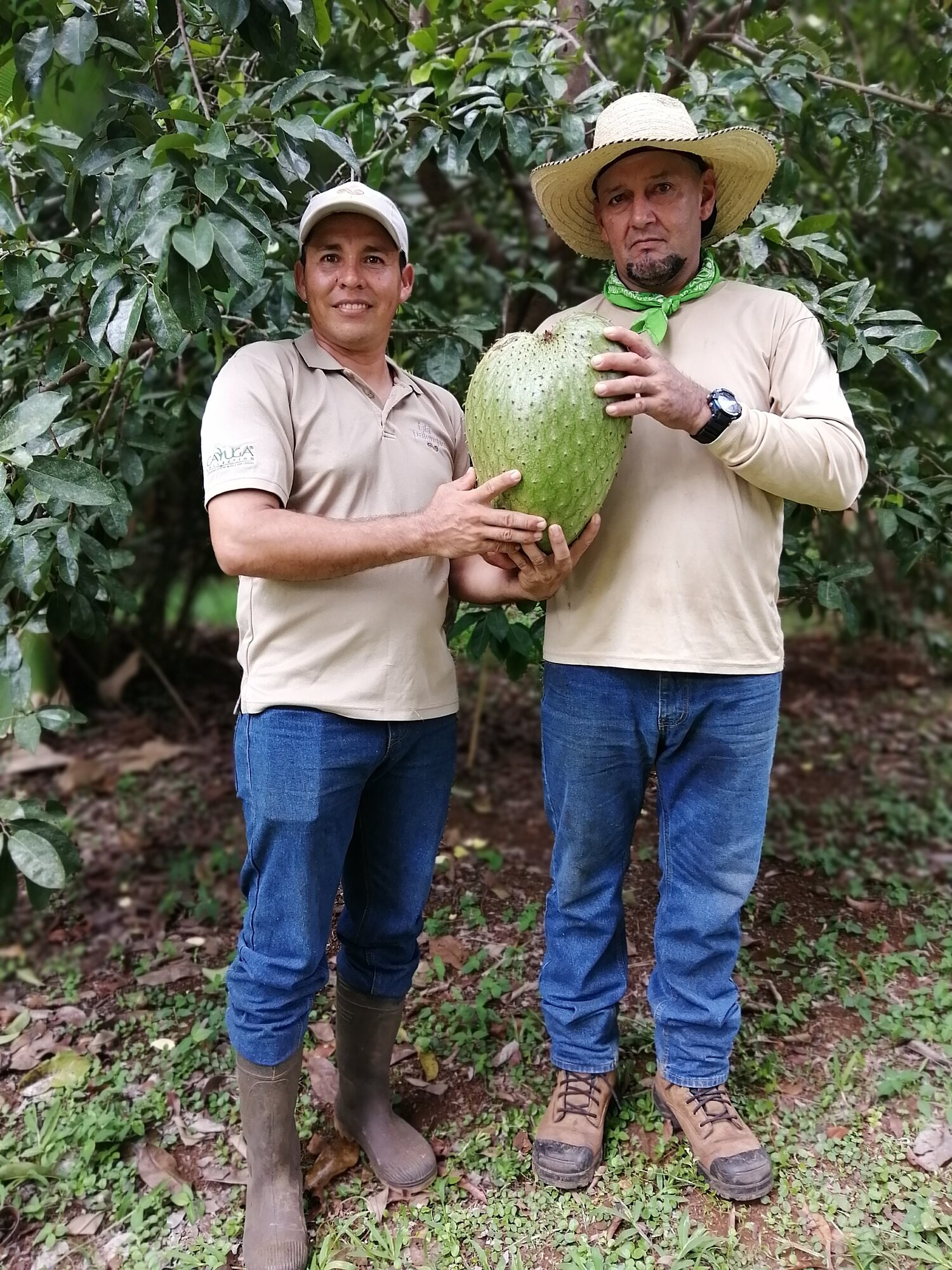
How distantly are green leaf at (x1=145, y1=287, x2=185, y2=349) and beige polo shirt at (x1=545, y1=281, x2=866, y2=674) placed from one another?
71 cm

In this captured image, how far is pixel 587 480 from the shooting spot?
1.80 m

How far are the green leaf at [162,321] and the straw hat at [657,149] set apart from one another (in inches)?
32.0

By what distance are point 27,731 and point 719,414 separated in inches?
74.0

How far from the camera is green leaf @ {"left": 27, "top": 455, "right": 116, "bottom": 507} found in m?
1.96

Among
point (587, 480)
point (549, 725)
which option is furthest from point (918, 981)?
point (587, 480)

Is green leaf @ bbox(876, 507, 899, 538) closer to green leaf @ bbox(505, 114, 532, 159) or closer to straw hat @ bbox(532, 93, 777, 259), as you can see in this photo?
straw hat @ bbox(532, 93, 777, 259)

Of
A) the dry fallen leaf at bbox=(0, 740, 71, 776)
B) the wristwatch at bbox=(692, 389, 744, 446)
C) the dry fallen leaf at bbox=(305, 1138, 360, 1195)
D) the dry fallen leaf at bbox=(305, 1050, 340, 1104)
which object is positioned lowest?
the dry fallen leaf at bbox=(0, 740, 71, 776)

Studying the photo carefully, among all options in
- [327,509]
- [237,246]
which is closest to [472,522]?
[327,509]

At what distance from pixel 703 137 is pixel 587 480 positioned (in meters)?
0.73

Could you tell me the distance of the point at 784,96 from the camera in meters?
2.58

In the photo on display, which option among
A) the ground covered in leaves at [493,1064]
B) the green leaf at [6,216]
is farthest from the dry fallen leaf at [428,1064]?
the green leaf at [6,216]

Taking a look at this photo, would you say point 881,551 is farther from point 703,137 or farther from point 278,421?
point 278,421

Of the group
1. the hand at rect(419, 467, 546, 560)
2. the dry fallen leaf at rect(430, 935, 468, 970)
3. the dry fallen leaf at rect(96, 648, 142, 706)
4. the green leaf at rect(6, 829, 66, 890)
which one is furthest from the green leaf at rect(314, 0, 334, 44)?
the dry fallen leaf at rect(96, 648, 142, 706)

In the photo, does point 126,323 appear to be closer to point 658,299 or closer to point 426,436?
point 426,436
